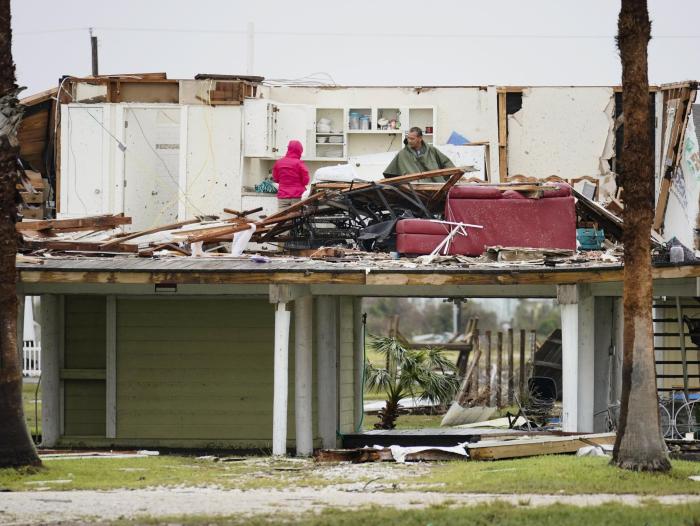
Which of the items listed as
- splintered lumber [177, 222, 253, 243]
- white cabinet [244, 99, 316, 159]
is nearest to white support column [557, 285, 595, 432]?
splintered lumber [177, 222, 253, 243]

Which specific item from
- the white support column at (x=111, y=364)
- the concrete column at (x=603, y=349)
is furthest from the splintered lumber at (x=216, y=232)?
the concrete column at (x=603, y=349)

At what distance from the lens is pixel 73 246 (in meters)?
22.3

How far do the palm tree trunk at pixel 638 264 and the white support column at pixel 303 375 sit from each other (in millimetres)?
6495

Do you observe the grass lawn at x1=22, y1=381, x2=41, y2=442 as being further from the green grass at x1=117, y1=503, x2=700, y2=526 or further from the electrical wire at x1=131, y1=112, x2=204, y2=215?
the green grass at x1=117, y1=503, x2=700, y2=526

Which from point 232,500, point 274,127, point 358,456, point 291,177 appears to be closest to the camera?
point 232,500

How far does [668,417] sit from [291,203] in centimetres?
786

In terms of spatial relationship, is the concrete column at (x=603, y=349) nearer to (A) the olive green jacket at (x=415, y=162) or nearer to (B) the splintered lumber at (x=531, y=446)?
(A) the olive green jacket at (x=415, y=162)

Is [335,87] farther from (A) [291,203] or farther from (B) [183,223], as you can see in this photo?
(B) [183,223]

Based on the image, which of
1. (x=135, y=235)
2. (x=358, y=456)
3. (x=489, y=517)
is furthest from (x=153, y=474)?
(x=135, y=235)

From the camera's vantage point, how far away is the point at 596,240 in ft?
80.9

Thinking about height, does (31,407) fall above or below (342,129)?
below

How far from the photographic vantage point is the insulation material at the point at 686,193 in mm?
26094

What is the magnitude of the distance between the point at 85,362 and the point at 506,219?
7.68 metres

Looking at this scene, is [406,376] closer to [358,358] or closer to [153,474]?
[358,358]
